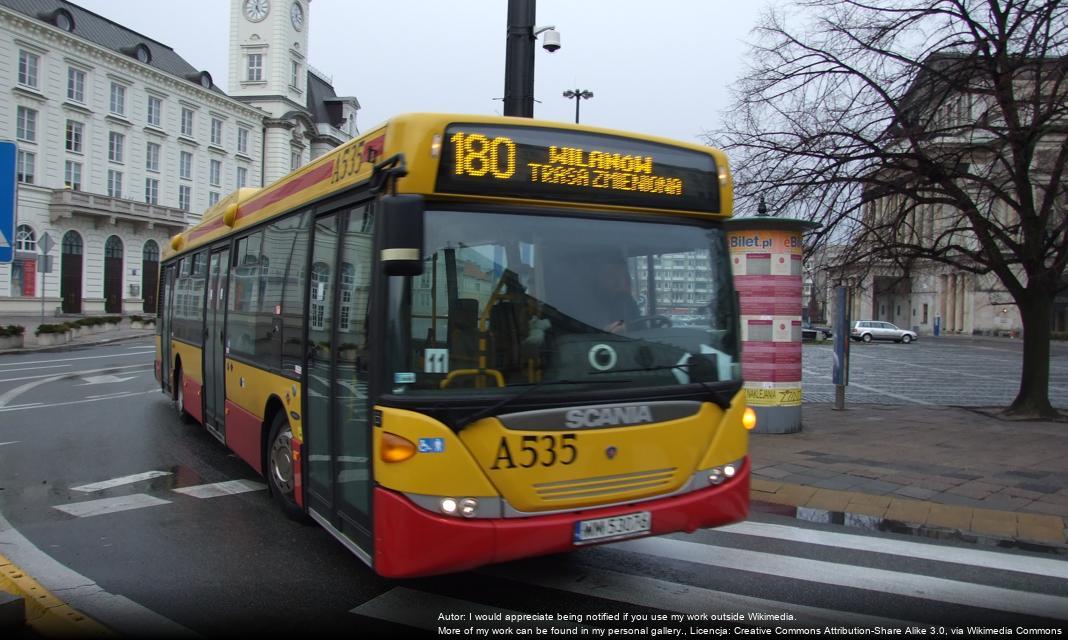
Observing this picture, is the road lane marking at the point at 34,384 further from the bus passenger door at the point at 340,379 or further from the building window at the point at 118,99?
the building window at the point at 118,99

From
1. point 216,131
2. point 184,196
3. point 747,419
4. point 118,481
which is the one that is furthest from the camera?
point 216,131

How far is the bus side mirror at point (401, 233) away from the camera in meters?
3.75

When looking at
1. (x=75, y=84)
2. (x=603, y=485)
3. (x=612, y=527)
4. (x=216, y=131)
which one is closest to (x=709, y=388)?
(x=603, y=485)

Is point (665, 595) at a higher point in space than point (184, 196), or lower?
lower

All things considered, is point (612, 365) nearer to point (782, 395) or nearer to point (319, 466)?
point (319, 466)

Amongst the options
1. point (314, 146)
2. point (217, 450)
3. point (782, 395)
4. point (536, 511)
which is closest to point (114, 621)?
point (536, 511)

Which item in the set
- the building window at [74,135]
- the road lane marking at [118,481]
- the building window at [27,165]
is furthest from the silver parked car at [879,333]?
the building window at [27,165]

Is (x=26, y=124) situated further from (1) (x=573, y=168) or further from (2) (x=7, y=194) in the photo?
(1) (x=573, y=168)

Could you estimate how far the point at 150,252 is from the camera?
55875mm

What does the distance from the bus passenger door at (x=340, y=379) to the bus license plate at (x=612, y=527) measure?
1.20 metres

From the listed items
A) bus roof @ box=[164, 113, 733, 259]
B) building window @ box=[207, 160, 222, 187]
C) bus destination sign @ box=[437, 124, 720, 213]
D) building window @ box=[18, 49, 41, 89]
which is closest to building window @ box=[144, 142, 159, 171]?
building window @ box=[207, 160, 222, 187]

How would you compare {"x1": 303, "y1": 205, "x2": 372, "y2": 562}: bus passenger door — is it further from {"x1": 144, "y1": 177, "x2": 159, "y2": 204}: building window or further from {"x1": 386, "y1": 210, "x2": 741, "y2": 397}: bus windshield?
{"x1": 144, "y1": 177, "x2": 159, "y2": 204}: building window

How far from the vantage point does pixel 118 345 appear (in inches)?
1252

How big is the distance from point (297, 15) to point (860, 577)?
69680 millimetres
